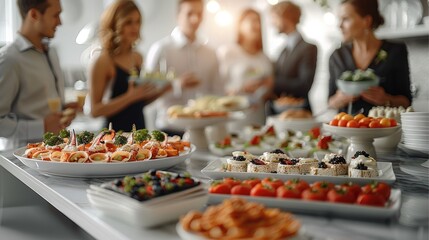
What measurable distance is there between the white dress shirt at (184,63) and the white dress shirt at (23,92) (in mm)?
1509

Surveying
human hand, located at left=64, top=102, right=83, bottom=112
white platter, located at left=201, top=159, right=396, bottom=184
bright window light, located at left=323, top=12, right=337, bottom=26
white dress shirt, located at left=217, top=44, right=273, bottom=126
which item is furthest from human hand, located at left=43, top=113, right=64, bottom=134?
bright window light, located at left=323, top=12, right=337, bottom=26

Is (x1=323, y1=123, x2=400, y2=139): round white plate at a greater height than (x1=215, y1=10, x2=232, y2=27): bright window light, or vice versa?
(x1=215, y1=10, x2=232, y2=27): bright window light

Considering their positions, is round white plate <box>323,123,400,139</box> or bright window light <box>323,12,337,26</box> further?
bright window light <box>323,12,337,26</box>

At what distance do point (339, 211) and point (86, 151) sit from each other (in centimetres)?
94

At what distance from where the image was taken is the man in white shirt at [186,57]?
13.4 ft

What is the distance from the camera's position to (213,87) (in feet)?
14.2

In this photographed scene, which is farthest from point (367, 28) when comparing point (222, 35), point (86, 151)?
point (222, 35)

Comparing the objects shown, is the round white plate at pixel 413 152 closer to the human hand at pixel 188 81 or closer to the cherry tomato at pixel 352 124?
the cherry tomato at pixel 352 124

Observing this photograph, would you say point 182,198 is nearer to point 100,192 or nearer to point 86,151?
point 100,192

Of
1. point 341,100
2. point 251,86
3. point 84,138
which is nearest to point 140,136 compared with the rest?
point 84,138

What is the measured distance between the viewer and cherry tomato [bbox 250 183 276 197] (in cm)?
135

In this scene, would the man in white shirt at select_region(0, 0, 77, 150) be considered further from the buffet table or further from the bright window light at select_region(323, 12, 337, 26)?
the bright window light at select_region(323, 12, 337, 26)

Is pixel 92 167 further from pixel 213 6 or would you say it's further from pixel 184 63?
pixel 213 6

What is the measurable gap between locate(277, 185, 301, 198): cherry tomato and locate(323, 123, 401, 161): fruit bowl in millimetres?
722
